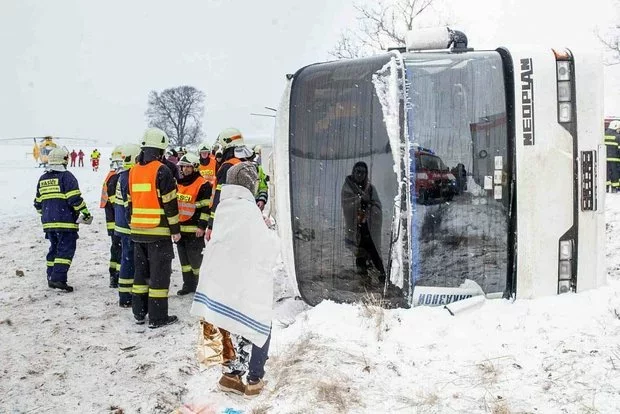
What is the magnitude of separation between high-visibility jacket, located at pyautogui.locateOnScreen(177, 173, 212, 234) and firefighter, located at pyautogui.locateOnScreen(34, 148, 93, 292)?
1.41 m

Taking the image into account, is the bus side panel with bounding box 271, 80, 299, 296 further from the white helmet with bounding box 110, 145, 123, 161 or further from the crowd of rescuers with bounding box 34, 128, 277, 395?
the white helmet with bounding box 110, 145, 123, 161

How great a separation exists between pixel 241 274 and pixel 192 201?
3657mm

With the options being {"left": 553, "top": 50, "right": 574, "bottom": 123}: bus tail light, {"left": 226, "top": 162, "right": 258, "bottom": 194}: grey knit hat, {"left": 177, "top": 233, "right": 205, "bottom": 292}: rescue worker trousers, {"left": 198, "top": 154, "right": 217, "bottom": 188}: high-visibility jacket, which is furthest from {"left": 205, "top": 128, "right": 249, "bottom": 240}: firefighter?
{"left": 198, "top": 154, "right": 217, "bottom": 188}: high-visibility jacket

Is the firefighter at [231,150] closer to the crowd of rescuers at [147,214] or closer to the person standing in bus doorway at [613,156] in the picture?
the crowd of rescuers at [147,214]

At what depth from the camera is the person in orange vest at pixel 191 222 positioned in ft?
24.2

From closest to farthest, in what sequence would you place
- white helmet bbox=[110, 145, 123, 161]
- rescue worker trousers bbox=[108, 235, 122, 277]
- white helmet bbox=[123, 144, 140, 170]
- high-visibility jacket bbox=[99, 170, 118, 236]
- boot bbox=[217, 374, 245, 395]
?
boot bbox=[217, 374, 245, 395]
white helmet bbox=[123, 144, 140, 170]
rescue worker trousers bbox=[108, 235, 122, 277]
high-visibility jacket bbox=[99, 170, 118, 236]
white helmet bbox=[110, 145, 123, 161]

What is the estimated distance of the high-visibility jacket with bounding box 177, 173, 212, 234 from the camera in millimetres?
7391

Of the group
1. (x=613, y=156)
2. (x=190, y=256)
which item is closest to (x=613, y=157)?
(x=613, y=156)

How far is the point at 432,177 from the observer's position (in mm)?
4848

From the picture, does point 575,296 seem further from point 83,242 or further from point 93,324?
point 83,242

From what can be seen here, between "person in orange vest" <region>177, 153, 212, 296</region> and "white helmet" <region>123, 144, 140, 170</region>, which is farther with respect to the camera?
"person in orange vest" <region>177, 153, 212, 296</region>

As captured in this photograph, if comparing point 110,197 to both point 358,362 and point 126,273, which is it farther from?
point 358,362

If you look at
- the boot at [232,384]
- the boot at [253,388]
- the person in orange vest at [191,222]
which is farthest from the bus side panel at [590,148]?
the person in orange vest at [191,222]

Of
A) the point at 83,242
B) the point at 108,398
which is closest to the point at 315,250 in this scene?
the point at 108,398
